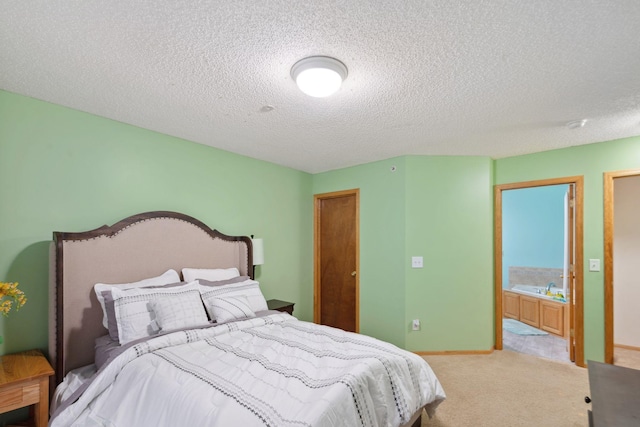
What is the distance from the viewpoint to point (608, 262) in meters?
3.16

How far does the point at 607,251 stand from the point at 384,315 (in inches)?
94.6

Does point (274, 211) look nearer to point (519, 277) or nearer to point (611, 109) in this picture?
Result: point (611, 109)

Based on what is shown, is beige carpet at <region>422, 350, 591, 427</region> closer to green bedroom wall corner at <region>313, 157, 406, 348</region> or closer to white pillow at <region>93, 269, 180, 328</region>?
green bedroom wall corner at <region>313, 157, 406, 348</region>

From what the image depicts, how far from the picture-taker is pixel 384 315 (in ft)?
A: 12.7

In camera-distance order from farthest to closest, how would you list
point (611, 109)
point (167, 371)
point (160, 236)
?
point (160, 236) → point (611, 109) → point (167, 371)

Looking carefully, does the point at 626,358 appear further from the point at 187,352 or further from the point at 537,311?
the point at 187,352

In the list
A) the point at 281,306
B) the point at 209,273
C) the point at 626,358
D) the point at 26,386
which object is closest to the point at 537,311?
the point at 626,358

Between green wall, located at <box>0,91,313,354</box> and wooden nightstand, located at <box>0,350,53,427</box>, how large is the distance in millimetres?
356

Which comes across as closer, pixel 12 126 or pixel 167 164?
pixel 12 126

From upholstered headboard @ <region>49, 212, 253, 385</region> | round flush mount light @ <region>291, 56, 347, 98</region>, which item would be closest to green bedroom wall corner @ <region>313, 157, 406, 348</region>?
upholstered headboard @ <region>49, 212, 253, 385</region>

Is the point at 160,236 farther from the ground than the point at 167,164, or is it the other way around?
the point at 167,164

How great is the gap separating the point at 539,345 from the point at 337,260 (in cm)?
283

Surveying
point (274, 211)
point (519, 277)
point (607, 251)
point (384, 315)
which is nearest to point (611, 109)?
point (607, 251)

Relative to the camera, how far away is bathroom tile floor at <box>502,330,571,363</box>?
146 inches
